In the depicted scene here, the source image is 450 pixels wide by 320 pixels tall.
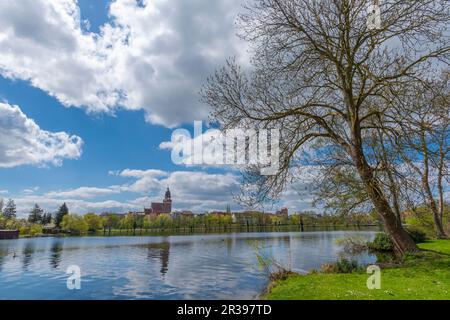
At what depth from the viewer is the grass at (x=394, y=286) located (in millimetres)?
7422

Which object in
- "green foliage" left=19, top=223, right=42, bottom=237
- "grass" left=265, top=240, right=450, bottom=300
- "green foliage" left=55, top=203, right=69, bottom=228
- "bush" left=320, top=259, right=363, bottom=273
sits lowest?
"green foliage" left=19, top=223, right=42, bottom=237

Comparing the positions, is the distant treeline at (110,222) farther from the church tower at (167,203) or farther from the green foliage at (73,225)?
the church tower at (167,203)

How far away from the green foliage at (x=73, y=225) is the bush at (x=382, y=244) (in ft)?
304

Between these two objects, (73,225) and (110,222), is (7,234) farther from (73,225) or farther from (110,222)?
(110,222)

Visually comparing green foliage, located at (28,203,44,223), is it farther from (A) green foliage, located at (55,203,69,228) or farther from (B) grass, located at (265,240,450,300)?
(B) grass, located at (265,240,450,300)

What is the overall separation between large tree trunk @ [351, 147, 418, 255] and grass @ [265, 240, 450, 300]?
1002mm

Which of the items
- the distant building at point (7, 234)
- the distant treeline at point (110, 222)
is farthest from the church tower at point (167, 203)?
the distant building at point (7, 234)

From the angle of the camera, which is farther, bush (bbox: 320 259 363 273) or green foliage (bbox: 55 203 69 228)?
green foliage (bbox: 55 203 69 228)

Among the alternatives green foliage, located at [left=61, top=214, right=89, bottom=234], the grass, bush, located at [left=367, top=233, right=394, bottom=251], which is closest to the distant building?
green foliage, located at [left=61, top=214, right=89, bottom=234]

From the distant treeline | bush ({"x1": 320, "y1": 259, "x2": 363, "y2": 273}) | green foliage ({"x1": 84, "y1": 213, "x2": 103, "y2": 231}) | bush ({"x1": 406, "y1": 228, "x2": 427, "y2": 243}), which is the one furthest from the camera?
green foliage ({"x1": 84, "y1": 213, "x2": 103, "y2": 231})

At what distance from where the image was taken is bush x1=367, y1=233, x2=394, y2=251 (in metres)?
22.6
